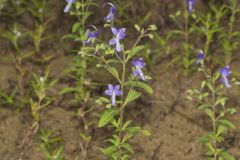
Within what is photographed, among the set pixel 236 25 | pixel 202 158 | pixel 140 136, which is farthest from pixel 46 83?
pixel 236 25

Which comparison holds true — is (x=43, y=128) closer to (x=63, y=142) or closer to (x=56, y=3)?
(x=63, y=142)

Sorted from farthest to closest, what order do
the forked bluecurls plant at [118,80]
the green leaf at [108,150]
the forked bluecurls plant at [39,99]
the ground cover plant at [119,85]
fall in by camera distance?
the forked bluecurls plant at [39,99]
the ground cover plant at [119,85]
the green leaf at [108,150]
the forked bluecurls plant at [118,80]

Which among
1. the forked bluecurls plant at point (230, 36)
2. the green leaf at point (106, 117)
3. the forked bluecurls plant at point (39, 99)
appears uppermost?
the forked bluecurls plant at point (230, 36)

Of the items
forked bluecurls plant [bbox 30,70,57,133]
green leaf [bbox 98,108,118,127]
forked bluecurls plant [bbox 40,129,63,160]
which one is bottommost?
forked bluecurls plant [bbox 40,129,63,160]

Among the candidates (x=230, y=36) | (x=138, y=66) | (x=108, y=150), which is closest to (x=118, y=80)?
(x=138, y=66)

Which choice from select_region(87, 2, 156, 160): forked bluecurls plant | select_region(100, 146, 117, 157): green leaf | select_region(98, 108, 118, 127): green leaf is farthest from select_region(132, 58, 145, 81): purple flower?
select_region(100, 146, 117, 157): green leaf

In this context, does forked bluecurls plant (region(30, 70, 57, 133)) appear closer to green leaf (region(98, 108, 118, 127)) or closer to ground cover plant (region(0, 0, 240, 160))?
ground cover plant (region(0, 0, 240, 160))

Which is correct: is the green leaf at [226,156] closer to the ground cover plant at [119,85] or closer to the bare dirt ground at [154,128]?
the ground cover plant at [119,85]

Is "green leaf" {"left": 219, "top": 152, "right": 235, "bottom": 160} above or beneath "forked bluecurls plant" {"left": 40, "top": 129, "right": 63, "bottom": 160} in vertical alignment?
→ above

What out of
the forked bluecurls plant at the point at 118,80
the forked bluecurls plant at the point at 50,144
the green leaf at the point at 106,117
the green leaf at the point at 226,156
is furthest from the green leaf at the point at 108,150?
the green leaf at the point at 226,156
